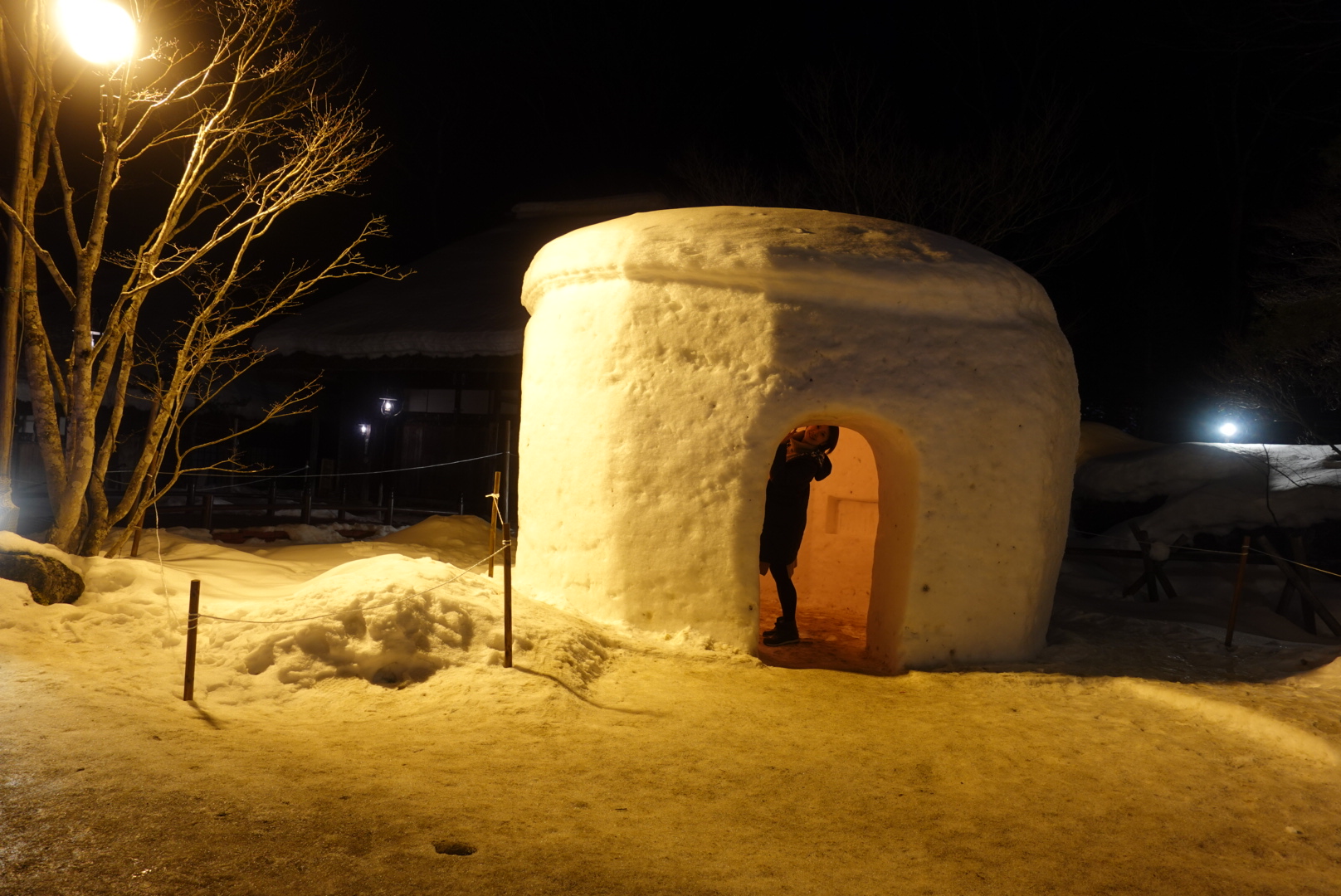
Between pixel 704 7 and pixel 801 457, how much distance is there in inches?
731

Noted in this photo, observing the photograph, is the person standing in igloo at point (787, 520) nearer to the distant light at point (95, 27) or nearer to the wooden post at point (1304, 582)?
the wooden post at point (1304, 582)

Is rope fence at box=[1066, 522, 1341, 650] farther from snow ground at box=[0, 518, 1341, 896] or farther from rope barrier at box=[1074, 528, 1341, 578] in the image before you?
snow ground at box=[0, 518, 1341, 896]

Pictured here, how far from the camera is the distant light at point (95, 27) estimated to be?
5449 mm

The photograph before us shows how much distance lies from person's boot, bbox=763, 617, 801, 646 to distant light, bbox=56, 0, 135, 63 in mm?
6150

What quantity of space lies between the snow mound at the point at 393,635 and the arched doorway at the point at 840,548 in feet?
10.6

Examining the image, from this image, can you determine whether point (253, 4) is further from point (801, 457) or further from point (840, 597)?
point (840, 597)

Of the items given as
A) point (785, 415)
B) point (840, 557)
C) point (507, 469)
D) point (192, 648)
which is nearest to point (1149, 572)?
point (840, 557)

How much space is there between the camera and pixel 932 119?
21312 mm

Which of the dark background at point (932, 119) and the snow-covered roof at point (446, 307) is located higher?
the dark background at point (932, 119)

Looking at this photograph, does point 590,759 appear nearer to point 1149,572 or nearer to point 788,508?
point 788,508

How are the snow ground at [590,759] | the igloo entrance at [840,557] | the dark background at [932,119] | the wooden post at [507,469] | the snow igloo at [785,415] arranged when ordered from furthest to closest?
the dark background at [932,119]
the wooden post at [507,469]
the igloo entrance at [840,557]
the snow igloo at [785,415]
the snow ground at [590,759]

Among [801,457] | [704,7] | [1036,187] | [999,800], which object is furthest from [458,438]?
[704,7]

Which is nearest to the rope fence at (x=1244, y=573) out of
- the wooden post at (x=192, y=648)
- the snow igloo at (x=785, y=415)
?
the snow igloo at (x=785, y=415)

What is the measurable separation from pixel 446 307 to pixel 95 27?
8.83 m
